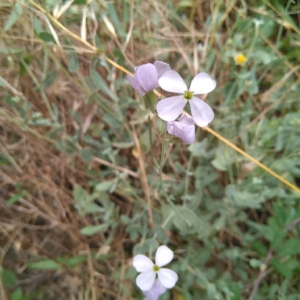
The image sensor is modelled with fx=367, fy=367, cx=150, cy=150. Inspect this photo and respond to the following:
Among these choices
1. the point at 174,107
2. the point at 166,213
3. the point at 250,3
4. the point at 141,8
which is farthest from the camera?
the point at 250,3

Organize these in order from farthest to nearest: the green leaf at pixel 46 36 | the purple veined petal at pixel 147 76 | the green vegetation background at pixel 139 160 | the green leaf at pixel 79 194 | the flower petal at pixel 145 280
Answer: the green leaf at pixel 79 194 → the green vegetation background at pixel 139 160 → the green leaf at pixel 46 36 → the flower petal at pixel 145 280 → the purple veined petal at pixel 147 76

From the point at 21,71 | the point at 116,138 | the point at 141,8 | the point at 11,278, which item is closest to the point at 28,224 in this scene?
the point at 11,278

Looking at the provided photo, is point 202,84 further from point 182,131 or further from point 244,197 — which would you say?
point 244,197

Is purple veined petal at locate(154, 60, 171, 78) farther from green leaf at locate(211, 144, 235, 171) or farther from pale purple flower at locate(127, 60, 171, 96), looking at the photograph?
green leaf at locate(211, 144, 235, 171)

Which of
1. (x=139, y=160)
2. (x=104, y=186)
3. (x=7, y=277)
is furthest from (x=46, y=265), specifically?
(x=139, y=160)

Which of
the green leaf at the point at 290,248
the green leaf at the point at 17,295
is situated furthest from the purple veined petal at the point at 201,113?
the green leaf at the point at 17,295

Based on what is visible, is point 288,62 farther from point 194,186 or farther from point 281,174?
point 194,186

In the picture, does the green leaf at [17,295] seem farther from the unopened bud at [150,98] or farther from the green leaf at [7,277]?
the unopened bud at [150,98]
